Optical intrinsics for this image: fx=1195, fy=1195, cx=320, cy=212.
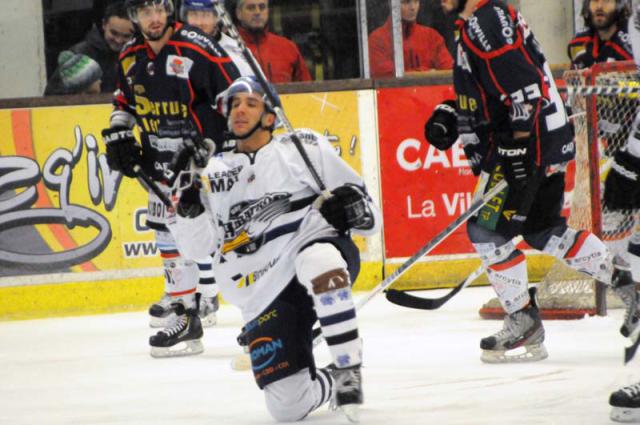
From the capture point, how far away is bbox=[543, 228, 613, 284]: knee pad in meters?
4.08

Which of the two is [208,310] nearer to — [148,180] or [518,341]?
[148,180]

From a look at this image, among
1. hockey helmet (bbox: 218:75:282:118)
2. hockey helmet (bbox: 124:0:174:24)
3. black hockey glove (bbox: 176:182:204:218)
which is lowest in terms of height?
black hockey glove (bbox: 176:182:204:218)

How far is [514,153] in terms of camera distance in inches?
155

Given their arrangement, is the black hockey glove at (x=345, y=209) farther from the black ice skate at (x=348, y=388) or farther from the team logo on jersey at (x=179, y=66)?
the team logo on jersey at (x=179, y=66)

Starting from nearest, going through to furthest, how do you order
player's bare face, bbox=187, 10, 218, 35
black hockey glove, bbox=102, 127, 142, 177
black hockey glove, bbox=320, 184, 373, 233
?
black hockey glove, bbox=320, 184, 373, 233 → black hockey glove, bbox=102, 127, 142, 177 → player's bare face, bbox=187, 10, 218, 35

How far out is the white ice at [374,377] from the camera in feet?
10.8

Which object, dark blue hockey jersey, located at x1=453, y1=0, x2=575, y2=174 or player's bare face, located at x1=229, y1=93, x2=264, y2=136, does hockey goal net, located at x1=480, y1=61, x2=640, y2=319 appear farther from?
player's bare face, located at x1=229, y1=93, x2=264, y2=136

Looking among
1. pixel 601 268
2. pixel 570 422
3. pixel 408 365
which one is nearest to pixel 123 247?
pixel 408 365

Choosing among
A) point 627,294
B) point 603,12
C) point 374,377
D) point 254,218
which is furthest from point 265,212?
point 603,12

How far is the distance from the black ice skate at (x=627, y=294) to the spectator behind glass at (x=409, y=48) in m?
2.56

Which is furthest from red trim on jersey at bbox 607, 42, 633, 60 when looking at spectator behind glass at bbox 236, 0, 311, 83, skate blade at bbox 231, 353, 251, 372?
skate blade at bbox 231, 353, 251, 372

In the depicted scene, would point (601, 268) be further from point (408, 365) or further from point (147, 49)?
point (147, 49)

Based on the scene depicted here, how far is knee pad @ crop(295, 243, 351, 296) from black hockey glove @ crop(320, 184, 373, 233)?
0.25 ft

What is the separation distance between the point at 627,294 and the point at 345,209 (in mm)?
1394
